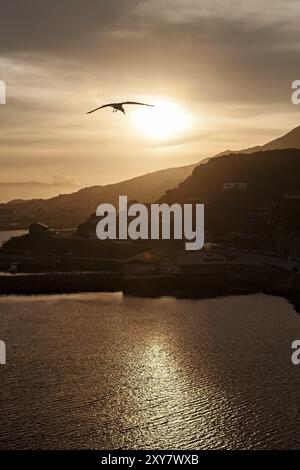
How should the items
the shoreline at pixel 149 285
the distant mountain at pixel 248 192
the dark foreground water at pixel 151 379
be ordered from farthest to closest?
the distant mountain at pixel 248 192, the shoreline at pixel 149 285, the dark foreground water at pixel 151 379

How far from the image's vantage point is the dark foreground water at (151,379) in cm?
1335

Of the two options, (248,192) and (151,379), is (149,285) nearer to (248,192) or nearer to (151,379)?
(151,379)

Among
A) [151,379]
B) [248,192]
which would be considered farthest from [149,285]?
[248,192]

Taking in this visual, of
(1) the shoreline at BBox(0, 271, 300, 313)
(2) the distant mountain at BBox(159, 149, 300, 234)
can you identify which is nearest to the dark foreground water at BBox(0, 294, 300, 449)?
(1) the shoreline at BBox(0, 271, 300, 313)

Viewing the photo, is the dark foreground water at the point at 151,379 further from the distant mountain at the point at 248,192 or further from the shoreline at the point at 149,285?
the distant mountain at the point at 248,192

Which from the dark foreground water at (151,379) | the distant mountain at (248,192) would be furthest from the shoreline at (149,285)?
the distant mountain at (248,192)

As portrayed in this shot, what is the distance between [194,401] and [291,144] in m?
91.9

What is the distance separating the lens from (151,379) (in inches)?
669

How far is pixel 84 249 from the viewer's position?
160 feet

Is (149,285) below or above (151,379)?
above

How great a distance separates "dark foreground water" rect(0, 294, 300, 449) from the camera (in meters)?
13.4
